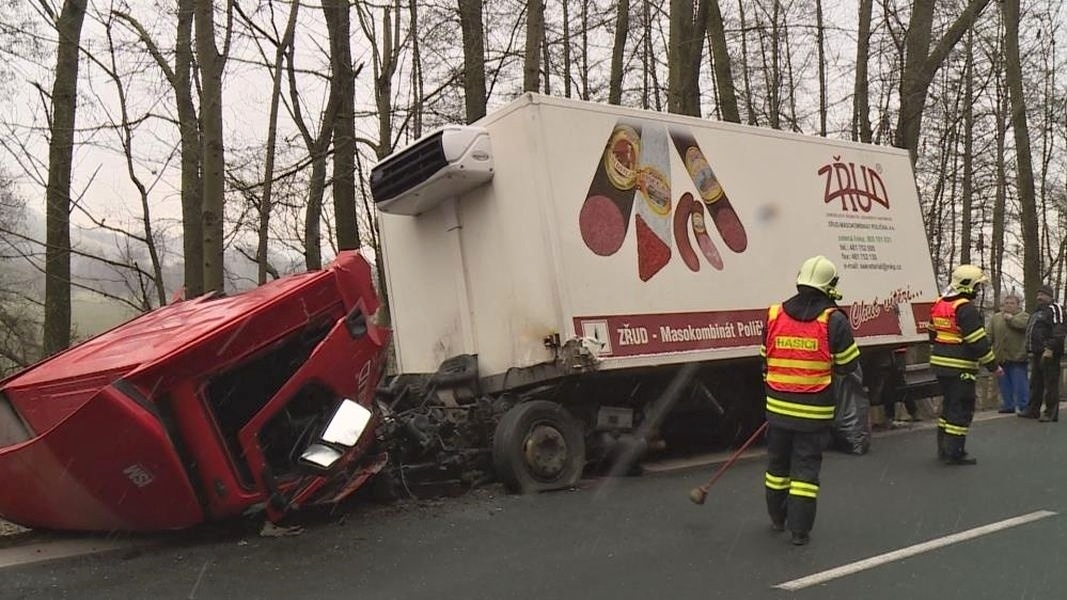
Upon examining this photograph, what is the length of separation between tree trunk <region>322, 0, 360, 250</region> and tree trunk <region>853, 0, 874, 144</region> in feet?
35.3

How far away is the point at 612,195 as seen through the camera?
7.27 metres

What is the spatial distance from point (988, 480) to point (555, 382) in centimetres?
351

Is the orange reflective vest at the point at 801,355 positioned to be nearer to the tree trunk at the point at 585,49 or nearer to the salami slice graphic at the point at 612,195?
the salami slice graphic at the point at 612,195

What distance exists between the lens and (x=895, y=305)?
972cm

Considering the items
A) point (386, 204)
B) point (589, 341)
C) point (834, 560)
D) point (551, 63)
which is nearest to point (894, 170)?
point (589, 341)

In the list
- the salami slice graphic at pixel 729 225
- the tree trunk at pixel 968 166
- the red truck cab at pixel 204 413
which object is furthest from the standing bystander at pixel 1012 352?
the tree trunk at pixel 968 166

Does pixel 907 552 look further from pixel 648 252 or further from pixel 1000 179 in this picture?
pixel 1000 179

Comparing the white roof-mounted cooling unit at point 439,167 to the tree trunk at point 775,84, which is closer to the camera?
the white roof-mounted cooling unit at point 439,167

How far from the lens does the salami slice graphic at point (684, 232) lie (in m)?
7.71

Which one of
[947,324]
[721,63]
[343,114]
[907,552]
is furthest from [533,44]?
[907,552]

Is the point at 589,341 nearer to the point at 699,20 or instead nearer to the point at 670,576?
the point at 670,576

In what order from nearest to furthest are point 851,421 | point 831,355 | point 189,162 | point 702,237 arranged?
1. point 831,355
2. point 702,237
3. point 851,421
4. point 189,162

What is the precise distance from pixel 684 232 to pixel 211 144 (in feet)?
18.9

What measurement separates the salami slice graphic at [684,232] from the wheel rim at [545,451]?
1981 mm
